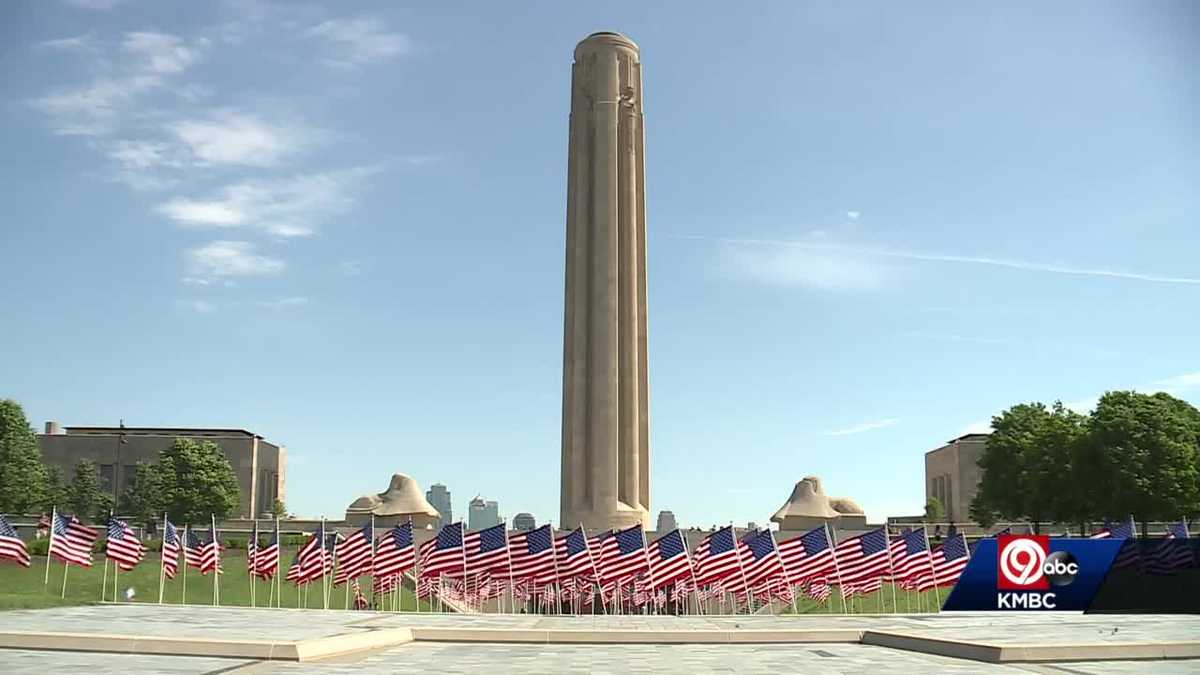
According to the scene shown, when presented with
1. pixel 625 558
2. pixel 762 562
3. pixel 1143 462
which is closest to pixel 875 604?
pixel 762 562

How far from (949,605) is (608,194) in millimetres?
41716

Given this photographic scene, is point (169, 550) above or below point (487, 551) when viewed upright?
above

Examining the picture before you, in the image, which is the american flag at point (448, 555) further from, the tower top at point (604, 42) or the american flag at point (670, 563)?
the tower top at point (604, 42)

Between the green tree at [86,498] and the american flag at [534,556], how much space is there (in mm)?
69956

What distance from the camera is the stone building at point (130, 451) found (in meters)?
112

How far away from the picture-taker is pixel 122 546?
36969mm

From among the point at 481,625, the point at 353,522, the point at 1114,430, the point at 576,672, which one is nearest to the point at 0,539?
the point at 481,625

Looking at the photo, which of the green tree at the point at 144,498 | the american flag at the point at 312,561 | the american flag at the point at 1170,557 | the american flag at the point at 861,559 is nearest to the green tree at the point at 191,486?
the green tree at the point at 144,498

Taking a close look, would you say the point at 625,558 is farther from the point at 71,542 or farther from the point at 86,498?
the point at 86,498

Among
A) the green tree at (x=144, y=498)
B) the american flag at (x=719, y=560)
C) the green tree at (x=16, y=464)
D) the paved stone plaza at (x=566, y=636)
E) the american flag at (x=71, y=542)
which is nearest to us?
the paved stone plaza at (x=566, y=636)

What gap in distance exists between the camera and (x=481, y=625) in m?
29.7

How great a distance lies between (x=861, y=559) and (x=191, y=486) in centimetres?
6127

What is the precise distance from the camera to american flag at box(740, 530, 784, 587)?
3653 cm

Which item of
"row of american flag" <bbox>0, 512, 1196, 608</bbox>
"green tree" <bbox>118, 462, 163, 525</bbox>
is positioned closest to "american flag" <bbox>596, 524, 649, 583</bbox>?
"row of american flag" <bbox>0, 512, 1196, 608</bbox>
